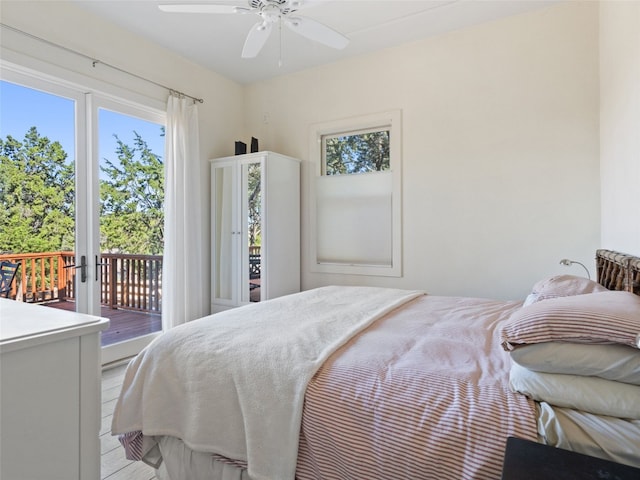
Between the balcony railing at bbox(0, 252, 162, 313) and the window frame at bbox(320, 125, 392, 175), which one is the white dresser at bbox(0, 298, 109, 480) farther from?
the window frame at bbox(320, 125, 392, 175)

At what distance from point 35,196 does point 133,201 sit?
2.58ft

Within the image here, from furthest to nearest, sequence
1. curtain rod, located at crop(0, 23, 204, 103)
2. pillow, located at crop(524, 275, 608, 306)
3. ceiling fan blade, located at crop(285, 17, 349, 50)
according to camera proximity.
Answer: curtain rod, located at crop(0, 23, 204, 103) < ceiling fan blade, located at crop(285, 17, 349, 50) < pillow, located at crop(524, 275, 608, 306)

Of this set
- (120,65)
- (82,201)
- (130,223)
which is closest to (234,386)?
(82,201)

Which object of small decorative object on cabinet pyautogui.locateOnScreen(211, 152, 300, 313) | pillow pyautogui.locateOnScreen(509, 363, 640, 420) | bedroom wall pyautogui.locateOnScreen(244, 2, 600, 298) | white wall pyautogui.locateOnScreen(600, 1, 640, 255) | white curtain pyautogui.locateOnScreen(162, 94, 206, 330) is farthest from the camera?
small decorative object on cabinet pyautogui.locateOnScreen(211, 152, 300, 313)

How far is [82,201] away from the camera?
9.92ft

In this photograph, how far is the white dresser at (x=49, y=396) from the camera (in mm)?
820

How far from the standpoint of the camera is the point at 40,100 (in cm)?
279

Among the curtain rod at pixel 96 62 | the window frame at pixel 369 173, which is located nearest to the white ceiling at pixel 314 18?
the curtain rod at pixel 96 62

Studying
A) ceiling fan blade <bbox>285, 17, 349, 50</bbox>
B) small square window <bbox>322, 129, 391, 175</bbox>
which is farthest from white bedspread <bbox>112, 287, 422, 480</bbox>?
small square window <bbox>322, 129, 391, 175</bbox>

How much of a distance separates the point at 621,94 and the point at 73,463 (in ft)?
10.4

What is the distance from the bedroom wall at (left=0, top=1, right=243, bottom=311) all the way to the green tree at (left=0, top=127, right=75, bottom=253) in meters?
0.57

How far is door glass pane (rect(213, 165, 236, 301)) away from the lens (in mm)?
3986

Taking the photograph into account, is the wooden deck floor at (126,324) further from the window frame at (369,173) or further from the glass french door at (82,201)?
the window frame at (369,173)

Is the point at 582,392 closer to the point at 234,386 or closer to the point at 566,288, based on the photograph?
the point at 566,288
